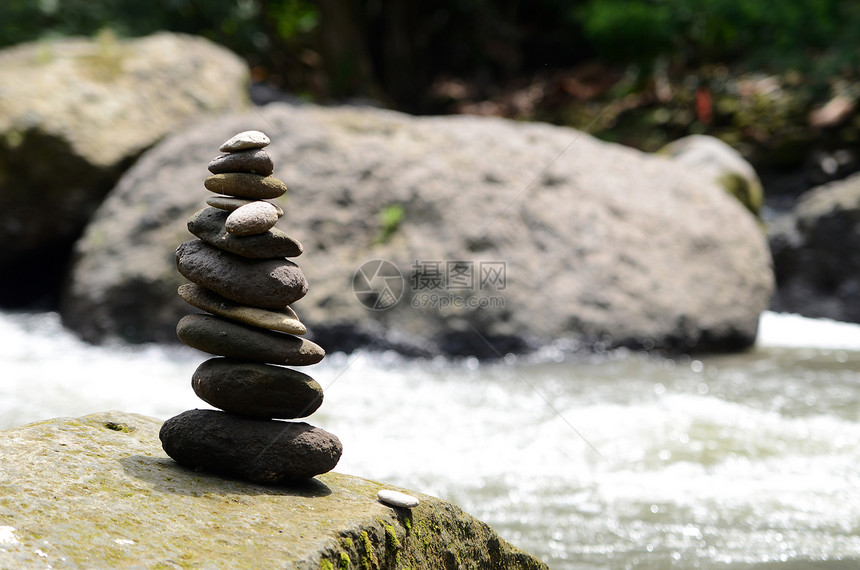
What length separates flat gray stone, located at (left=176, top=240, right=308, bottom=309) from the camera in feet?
6.66

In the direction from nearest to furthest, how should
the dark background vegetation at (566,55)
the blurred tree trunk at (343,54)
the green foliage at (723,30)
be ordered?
the green foliage at (723,30), the dark background vegetation at (566,55), the blurred tree trunk at (343,54)

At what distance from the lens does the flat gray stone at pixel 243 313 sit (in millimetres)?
2039

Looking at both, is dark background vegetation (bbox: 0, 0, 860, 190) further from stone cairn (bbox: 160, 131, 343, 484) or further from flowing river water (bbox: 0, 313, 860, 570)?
stone cairn (bbox: 160, 131, 343, 484)

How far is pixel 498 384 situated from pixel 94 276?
2.81m

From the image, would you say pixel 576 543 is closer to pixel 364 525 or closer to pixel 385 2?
pixel 364 525

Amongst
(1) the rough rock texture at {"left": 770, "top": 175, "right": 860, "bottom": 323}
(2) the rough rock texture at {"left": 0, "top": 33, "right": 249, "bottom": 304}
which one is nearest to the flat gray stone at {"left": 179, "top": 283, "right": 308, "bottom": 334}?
(2) the rough rock texture at {"left": 0, "top": 33, "right": 249, "bottom": 304}

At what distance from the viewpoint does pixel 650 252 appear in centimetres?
552

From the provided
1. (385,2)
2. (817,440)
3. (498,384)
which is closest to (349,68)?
(385,2)

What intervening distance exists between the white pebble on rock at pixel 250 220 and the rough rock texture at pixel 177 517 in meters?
0.60

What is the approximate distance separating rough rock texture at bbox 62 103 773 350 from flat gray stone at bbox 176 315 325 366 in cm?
293

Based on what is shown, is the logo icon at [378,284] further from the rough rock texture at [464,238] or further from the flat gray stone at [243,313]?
the flat gray stone at [243,313]

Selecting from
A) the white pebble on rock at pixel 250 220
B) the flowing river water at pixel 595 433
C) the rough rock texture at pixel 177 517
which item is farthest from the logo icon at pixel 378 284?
the white pebble on rock at pixel 250 220

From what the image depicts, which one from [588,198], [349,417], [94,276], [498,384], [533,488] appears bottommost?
[533,488]

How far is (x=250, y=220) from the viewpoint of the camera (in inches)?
78.5
